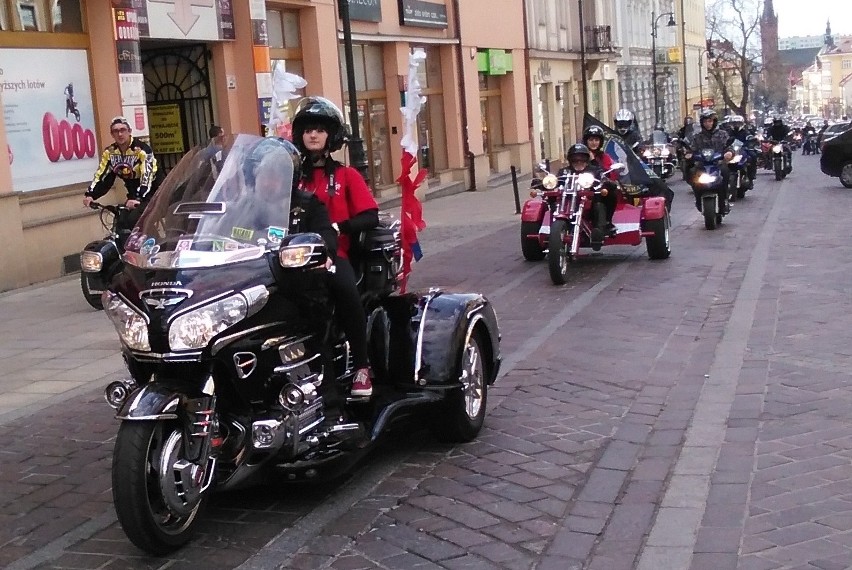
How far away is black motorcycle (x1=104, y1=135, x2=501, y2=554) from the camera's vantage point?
4.39 meters

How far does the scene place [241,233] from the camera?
473 centimetres

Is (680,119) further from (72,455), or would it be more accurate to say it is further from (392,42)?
(72,455)

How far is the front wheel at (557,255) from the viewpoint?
11.9 meters

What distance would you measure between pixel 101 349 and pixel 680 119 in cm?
7267

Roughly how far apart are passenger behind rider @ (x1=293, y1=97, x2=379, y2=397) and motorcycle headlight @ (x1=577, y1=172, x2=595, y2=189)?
722 centimetres

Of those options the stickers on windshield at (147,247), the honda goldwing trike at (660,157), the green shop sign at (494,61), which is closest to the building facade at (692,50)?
the green shop sign at (494,61)

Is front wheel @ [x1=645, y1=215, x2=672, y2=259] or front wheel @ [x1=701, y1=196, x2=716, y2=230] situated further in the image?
front wheel @ [x1=701, y1=196, x2=716, y2=230]

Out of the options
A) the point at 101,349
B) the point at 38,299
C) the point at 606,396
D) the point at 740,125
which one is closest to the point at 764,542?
the point at 606,396

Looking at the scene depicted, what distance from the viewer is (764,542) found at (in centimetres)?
453

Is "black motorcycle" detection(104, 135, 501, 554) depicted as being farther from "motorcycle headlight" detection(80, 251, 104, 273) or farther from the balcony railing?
the balcony railing

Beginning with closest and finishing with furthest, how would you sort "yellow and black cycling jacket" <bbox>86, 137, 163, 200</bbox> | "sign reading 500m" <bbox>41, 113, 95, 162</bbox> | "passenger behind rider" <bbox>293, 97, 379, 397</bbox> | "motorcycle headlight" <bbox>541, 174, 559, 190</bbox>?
1. "passenger behind rider" <bbox>293, 97, 379, 397</bbox>
2. "yellow and black cycling jacket" <bbox>86, 137, 163, 200</bbox>
3. "motorcycle headlight" <bbox>541, 174, 559, 190</bbox>
4. "sign reading 500m" <bbox>41, 113, 95, 162</bbox>

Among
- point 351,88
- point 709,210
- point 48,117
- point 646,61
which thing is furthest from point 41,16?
point 646,61

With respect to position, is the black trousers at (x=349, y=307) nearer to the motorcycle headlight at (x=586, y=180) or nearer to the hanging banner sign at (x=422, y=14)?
the motorcycle headlight at (x=586, y=180)

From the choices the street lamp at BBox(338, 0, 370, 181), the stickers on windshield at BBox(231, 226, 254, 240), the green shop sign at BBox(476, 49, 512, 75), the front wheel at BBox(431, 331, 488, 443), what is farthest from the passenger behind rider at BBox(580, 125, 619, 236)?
the green shop sign at BBox(476, 49, 512, 75)
